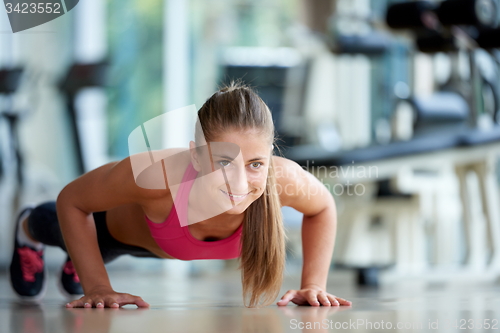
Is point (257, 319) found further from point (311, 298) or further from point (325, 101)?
point (325, 101)

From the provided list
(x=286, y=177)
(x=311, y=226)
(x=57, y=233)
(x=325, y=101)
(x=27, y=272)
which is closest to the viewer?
(x=286, y=177)

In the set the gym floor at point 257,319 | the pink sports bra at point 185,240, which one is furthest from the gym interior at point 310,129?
the pink sports bra at point 185,240

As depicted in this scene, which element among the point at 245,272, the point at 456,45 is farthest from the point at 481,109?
the point at 245,272

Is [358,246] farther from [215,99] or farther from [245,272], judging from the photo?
[215,99]

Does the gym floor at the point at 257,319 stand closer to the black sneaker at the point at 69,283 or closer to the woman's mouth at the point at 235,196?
the woman's mouth at the point at 235,196

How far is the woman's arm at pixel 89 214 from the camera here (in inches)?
40.9

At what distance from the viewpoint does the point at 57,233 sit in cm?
136

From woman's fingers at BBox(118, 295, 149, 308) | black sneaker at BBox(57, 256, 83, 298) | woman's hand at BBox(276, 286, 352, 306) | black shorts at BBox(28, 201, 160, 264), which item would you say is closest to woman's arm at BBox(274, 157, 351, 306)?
woman's hand at BBox(276, 286, 352, 306)

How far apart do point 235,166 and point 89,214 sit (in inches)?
14.7

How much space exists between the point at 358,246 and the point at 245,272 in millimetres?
1632

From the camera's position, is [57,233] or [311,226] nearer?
[311,226]

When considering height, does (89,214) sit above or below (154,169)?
below

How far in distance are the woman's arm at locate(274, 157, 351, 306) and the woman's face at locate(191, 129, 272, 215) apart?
16 cm

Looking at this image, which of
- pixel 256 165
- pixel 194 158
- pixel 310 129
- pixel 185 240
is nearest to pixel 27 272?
pixel 185 240
